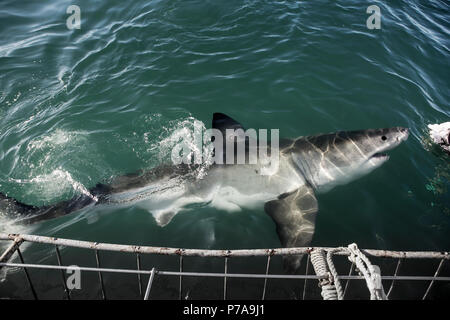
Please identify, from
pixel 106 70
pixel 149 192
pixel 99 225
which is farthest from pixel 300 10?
pixel 99 225

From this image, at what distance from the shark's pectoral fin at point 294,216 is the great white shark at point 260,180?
2 centimetres

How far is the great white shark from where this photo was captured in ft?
17.7

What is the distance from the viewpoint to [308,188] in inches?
212

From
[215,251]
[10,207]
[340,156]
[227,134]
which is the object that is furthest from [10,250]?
[340,156]

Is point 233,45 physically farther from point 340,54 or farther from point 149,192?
point 149,192

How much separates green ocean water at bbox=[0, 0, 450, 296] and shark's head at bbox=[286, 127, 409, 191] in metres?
0.46

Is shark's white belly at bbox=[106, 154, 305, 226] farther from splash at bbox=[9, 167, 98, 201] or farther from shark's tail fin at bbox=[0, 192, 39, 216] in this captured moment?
shark's tail fin at bbox=[0, 192, 39, 216]

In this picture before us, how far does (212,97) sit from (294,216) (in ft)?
13.3

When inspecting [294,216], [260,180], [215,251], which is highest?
[215,251]

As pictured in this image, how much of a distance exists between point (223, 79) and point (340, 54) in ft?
12.1

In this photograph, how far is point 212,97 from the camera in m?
7.87

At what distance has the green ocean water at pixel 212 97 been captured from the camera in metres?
5.44

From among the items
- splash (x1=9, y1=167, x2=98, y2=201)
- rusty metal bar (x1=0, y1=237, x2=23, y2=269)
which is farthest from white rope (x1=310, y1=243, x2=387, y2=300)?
splash (x1=9, y1=167, x2=98, y2=201)

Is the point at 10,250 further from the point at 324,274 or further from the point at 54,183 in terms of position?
the point at 54,183
